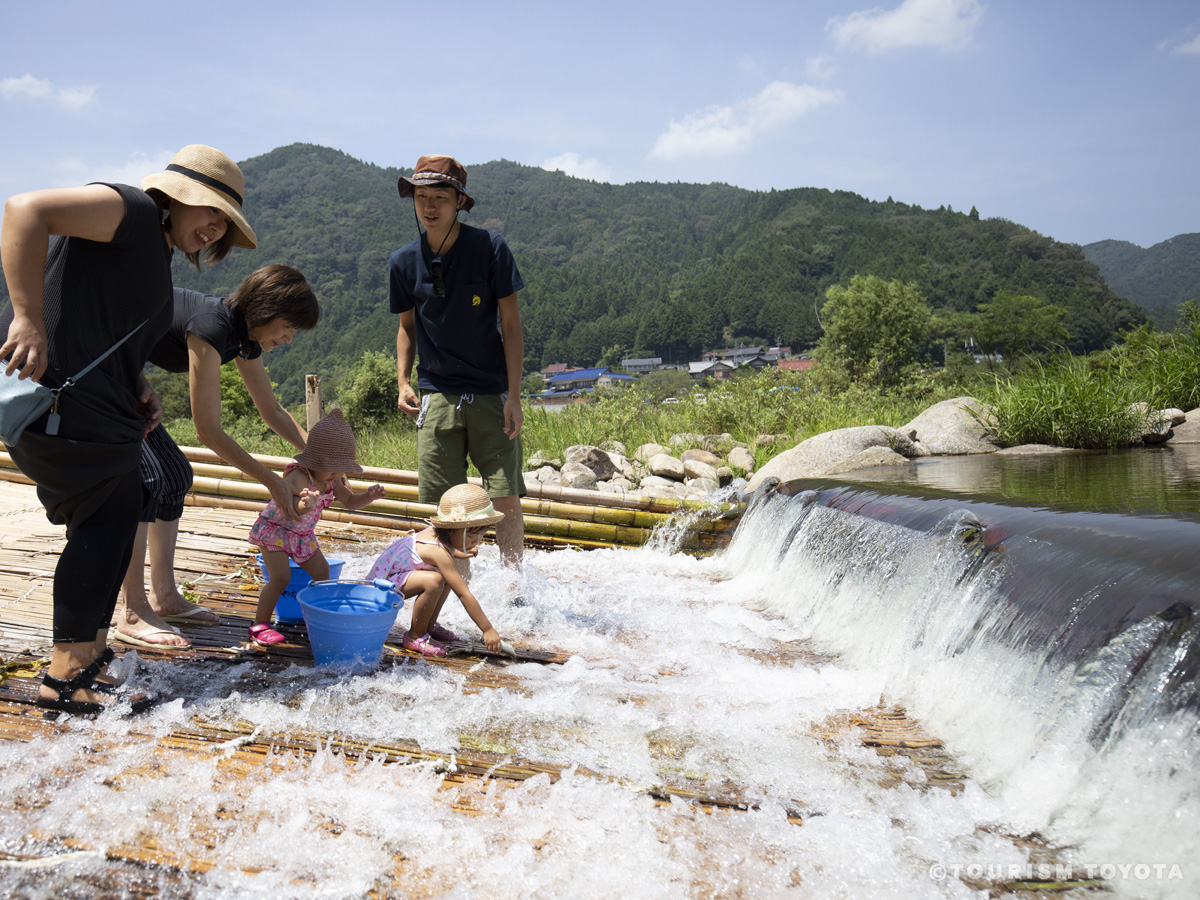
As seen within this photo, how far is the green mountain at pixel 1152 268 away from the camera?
123062 mm

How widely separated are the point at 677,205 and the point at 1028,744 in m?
152

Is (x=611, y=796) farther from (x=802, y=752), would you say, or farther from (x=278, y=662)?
(x=278, y=662)

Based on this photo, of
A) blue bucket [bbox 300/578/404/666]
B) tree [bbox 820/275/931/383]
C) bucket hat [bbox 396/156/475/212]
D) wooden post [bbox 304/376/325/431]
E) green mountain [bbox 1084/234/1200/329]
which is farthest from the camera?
green mountain [bbox 1084/234/1200/329]

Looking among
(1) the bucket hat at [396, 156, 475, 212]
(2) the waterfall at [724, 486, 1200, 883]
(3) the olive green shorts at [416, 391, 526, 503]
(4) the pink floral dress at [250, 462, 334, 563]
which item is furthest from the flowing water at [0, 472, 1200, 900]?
(1) the bucket hat at [396, 156, 475, 212]

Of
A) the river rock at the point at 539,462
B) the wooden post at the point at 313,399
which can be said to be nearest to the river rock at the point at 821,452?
the river rock at the point at 539,462

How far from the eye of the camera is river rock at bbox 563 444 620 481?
810 cm

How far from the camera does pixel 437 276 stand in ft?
11.6

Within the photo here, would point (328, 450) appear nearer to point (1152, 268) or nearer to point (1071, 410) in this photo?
point (1071, 410)

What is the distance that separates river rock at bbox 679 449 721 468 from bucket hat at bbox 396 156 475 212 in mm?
5410

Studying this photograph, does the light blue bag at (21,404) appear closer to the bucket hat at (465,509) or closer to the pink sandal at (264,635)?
the pink sandal at (264,635)

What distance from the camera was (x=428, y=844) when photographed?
5.81 feet

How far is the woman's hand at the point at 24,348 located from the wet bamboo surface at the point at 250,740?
3.27ft

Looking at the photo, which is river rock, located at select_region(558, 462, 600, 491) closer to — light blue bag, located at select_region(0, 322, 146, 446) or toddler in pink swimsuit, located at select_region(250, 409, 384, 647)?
toddler in pink swimsuit, located at select_region(250, 409, 384, 647)

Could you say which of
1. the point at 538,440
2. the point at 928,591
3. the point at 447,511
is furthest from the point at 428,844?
the point at 538,440
